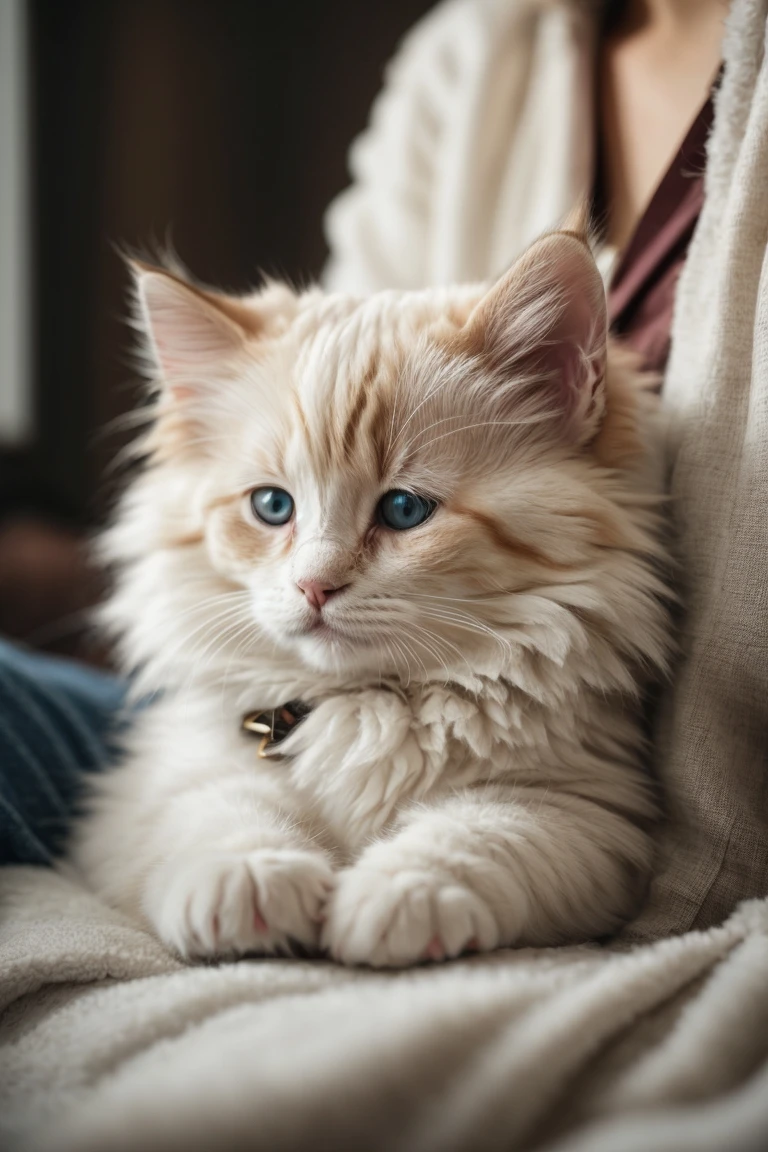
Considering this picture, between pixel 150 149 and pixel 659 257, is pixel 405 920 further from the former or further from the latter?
pixel 150 149

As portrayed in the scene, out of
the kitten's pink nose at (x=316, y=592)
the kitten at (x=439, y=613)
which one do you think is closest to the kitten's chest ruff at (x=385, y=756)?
the kitten at (x=439, y=613)

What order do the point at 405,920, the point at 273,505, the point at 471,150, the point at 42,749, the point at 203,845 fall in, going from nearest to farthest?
1. the point at 405,920
2. the point at 203,845
3. the point at 273,505
4. the point at 42,749
5. the point at 471,150

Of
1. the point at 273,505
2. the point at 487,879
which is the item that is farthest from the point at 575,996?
the point at 273,505

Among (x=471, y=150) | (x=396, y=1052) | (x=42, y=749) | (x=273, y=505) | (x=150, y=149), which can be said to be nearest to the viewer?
(x=396, y=1052)

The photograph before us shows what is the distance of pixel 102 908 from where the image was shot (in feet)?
3.60

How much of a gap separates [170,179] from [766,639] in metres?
3.30

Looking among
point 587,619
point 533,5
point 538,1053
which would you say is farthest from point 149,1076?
point 533,5

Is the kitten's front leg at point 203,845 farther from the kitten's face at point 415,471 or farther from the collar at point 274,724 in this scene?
the kitten's face at point 415,471

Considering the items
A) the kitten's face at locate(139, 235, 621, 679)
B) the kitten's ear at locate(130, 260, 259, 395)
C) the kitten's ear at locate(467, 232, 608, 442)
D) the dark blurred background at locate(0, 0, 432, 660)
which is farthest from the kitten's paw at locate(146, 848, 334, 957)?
the dark blurred background at locate(0, 0, 432, 660)

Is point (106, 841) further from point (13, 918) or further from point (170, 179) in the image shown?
point (170, 179)

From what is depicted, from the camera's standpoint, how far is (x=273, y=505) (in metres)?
1.24

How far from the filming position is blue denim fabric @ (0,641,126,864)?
1.27 metres

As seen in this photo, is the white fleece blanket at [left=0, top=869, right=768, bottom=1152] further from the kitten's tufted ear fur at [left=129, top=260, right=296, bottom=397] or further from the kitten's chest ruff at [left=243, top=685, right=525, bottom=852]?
the kitten's tufted ear fur at [left=129, top=260, right=296, bottom=397]

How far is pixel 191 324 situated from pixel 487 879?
3.01ft
